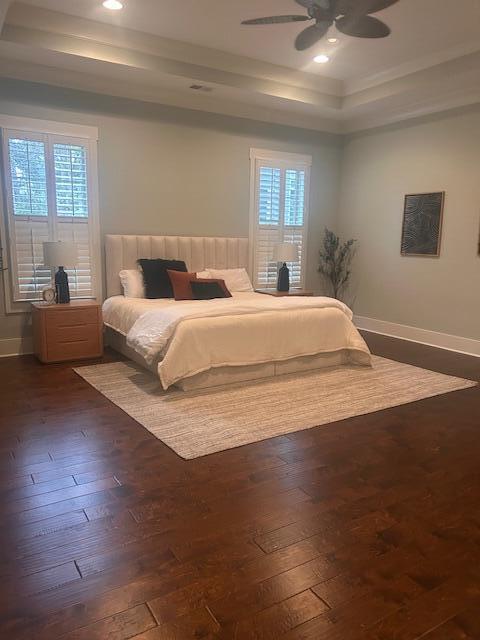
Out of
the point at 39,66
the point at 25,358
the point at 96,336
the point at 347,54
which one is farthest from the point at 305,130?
the point at 25,358

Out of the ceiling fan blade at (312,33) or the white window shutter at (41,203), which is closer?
the ceiling fan blade at (312,33)

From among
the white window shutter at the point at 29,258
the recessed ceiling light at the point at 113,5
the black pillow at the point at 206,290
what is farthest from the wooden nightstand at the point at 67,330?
the recessed ceiling light at the point at 113,5

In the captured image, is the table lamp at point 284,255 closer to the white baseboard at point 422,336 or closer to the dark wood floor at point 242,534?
the white baseboard at point 422,336

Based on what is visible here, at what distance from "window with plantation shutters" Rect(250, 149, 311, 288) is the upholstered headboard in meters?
0.33

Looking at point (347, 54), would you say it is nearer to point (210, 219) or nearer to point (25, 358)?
point (210, 219)

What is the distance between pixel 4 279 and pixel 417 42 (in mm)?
4832

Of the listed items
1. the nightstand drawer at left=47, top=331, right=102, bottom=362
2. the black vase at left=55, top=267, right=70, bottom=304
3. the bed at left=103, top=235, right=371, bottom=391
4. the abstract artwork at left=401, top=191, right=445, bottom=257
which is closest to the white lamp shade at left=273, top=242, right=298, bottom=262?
the bed at left=103, top=235, right=371, bottom=391

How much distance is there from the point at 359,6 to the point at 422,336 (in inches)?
157

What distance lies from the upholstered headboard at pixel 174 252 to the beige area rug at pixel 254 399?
1270 millimetres

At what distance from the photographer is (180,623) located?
5.22 ft

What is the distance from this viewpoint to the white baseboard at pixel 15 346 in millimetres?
5000

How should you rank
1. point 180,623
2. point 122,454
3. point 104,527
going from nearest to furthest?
point 180,623
point 104,527
point 122,454

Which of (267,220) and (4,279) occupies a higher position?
(267,220)

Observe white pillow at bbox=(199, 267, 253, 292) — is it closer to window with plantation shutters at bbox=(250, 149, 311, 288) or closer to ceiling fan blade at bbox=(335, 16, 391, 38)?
window with plantation shutters at bbox=(250, 149, 311, 288)
